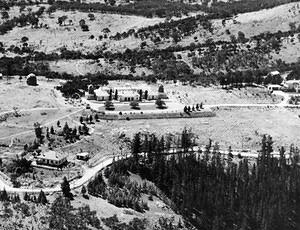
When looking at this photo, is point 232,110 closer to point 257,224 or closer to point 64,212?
point 257,224

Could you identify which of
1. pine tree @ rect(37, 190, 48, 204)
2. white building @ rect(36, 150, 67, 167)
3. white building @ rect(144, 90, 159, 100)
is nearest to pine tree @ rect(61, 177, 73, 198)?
pine tree @ rect(37, 190, 48, 204)

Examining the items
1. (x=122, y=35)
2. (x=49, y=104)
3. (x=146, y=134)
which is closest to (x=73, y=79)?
(x=49, y=104)

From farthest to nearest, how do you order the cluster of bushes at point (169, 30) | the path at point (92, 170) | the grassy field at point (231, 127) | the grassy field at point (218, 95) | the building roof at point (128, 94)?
the cluster of bushes at point (169, 30) < the grassy field at point (218, 95) < the building roof at point (128, 94) < the grassy field at point (231, 127) < the path at point (92, 170)

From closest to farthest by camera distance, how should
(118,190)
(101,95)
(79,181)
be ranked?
(118,190)
(79,181)
(101,95)

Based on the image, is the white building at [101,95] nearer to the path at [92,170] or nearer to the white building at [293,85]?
the path at [92,170]

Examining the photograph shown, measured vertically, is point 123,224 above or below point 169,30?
below

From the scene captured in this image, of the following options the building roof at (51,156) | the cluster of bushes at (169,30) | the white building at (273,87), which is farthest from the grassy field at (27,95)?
the cluster of bushes at (169,30)

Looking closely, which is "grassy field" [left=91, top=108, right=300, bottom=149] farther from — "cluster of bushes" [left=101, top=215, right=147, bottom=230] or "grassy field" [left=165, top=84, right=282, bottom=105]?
"cluster of bushes" [left=101, top=215, right=147, bottom=230]

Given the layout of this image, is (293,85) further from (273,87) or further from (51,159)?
(51,159)

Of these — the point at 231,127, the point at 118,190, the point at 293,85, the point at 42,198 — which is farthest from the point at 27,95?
the point at 293,85

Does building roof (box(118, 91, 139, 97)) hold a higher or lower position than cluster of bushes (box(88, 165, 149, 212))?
higher

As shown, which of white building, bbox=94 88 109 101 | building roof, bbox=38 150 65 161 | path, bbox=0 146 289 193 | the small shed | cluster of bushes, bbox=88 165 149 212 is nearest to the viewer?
path, bbox=0 146 289 193
